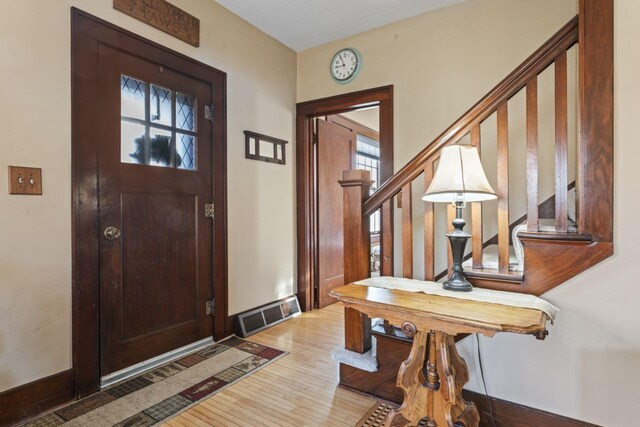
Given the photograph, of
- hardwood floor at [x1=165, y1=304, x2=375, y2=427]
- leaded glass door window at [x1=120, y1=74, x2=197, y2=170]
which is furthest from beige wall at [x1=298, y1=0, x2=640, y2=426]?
leaded glass door window at [x1=120, y1=74, x2=197, y2=170]

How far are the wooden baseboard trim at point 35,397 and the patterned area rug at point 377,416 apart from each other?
157cm

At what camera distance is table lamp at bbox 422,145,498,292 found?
1372mm

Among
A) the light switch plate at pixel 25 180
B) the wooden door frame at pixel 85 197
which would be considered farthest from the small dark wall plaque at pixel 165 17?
the light switch plate at pixel 25 180

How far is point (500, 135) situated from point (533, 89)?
224 millimetres

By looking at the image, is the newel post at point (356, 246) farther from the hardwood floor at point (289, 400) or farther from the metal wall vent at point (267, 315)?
the metal wall vent at point (267, 315)

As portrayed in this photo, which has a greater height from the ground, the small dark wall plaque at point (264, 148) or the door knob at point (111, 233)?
the small dark wall plaque at point (264, 148)

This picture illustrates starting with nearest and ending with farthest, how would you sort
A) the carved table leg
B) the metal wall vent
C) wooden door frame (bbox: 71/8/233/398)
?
the carved table leg < wooden door frame (bbox: 71/8/233/398) < the metal wall vent

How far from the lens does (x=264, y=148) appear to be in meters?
3.08

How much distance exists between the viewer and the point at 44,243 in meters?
1.74

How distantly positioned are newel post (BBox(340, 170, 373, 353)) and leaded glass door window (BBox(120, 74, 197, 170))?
1.28m

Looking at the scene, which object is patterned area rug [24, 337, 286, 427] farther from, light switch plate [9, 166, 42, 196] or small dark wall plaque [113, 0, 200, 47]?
small dark wall plaque [113, 0, 200, 47]

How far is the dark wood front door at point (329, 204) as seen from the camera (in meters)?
3.57

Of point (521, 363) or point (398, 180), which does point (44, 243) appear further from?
point (521, 363)

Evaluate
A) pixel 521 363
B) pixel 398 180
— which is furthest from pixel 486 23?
pixel 521 363
